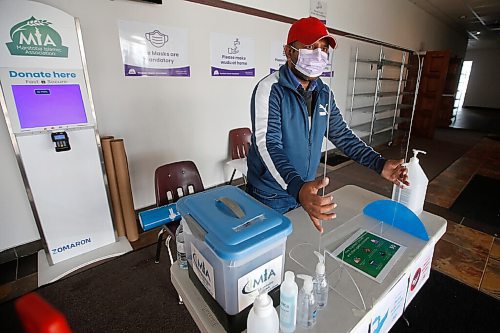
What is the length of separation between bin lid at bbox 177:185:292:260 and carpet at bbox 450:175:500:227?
311 cm

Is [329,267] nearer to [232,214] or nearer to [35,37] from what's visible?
[232,214]

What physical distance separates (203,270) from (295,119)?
0.74 m

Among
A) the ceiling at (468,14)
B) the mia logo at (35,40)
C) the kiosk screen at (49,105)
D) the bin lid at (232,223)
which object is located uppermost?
the ceiling at (468,14)

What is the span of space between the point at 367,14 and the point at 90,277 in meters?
5.34

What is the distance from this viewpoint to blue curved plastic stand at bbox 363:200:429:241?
102 centimetres

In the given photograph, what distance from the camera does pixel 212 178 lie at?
311 cm

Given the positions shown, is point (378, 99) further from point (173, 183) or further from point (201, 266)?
point (201, 266)

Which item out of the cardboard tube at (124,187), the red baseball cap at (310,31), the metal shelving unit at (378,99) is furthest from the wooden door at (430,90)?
the cardboard tube at (124,187)

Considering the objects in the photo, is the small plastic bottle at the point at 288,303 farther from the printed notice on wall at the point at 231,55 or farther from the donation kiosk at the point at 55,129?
the printed notice on wall at the point at 231,55

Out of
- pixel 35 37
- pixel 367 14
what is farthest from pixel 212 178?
pixel 367 14

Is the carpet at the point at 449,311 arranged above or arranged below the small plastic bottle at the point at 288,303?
below

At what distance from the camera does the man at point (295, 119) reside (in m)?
1.06

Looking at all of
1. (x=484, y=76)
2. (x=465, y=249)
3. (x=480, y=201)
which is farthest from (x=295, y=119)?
(x=484, y=76)

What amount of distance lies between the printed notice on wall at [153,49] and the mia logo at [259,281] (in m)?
2.18
